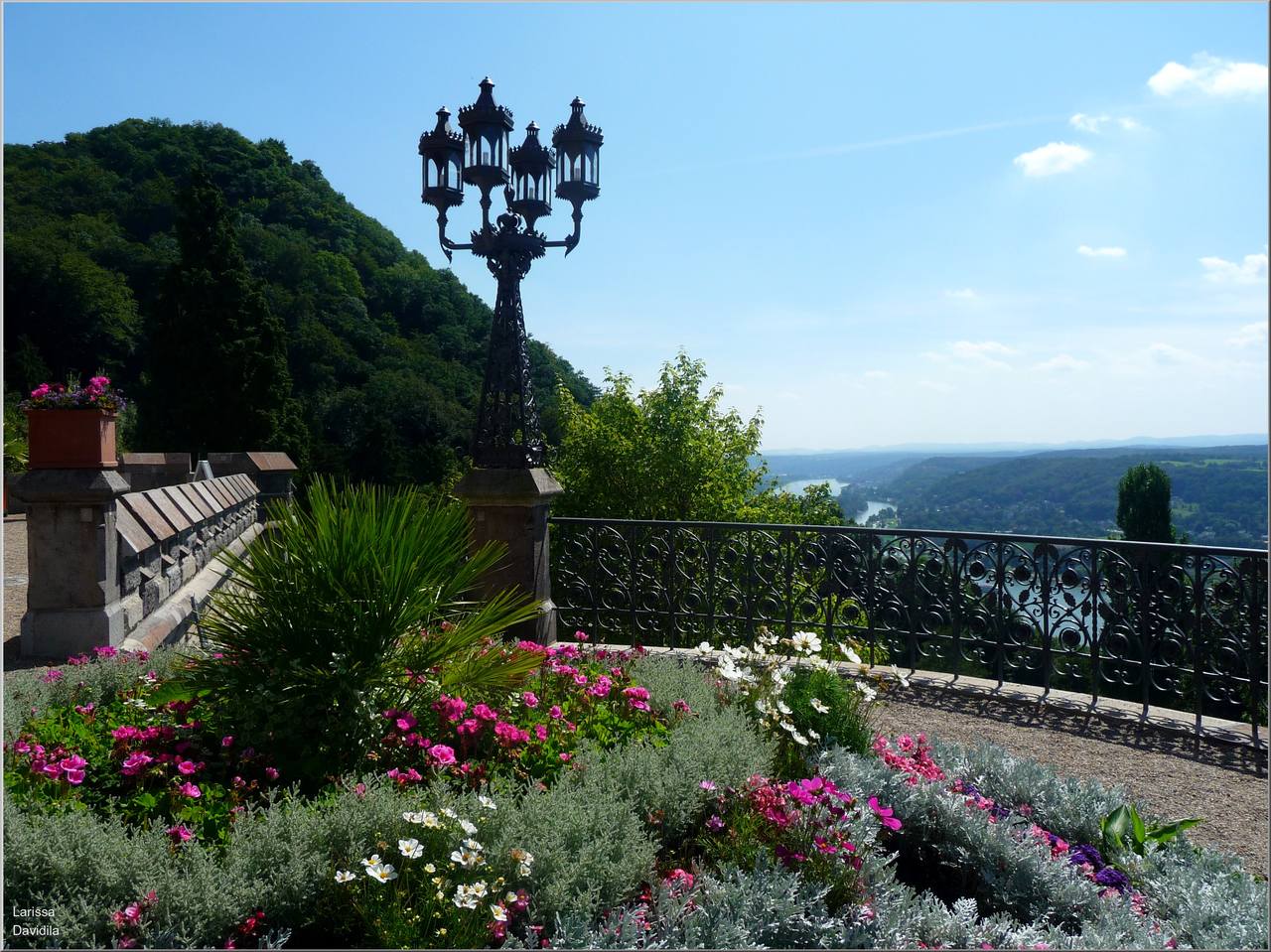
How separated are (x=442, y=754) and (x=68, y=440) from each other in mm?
3728

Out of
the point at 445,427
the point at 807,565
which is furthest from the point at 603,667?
the point at 445,427

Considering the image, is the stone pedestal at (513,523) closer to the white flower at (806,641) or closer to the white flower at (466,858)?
the white flower at (806,641)

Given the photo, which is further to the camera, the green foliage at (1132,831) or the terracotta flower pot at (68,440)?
the terracotta flower pot at (68,440)

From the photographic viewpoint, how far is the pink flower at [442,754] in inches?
119

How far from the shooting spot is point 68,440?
5.14m

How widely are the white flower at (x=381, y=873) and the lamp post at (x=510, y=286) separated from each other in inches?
138

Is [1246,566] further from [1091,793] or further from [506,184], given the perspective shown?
[506,184]

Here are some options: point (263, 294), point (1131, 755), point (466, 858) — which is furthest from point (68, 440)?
point (263, 294)

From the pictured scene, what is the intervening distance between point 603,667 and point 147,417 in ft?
85.7

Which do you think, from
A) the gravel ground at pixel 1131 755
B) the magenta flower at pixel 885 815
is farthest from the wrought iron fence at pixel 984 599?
the magenta flower at pixel 885 815

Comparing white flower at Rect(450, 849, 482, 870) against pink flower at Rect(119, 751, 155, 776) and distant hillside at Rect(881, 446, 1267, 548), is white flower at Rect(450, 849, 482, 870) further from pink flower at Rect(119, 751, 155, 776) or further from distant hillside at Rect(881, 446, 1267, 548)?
distant hillside at Rect(881, 446, 1267, 548)

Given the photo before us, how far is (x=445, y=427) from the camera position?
3659 centimetres

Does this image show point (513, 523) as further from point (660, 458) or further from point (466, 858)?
point (660, 458)

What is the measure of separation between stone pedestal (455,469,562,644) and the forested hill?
22.9 m
